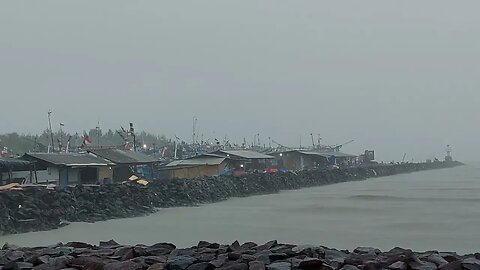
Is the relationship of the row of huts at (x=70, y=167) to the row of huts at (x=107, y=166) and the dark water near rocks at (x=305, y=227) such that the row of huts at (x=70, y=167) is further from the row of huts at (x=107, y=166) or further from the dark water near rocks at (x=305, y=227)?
the dark water near rocks at (x=305, y=227)

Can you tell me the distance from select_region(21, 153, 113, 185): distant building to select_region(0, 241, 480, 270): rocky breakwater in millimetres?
19595

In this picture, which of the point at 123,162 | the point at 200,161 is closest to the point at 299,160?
the point at 200,161

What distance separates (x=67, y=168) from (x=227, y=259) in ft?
72.5

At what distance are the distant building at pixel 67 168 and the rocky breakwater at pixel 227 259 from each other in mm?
19595

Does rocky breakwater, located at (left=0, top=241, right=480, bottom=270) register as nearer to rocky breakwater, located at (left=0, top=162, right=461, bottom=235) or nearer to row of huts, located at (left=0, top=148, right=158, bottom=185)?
rocky breakwater, located at (left=0, top=162, right=461, bottom=235)

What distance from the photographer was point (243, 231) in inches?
614

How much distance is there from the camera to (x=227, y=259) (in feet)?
21.6

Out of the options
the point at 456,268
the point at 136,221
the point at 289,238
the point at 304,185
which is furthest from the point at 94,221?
the point at 304,185

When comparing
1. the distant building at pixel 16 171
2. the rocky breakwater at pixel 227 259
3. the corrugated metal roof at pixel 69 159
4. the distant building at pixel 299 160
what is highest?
the distant building at pixel 299 160

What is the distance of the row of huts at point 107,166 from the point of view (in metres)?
26.1

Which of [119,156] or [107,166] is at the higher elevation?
[119,156]

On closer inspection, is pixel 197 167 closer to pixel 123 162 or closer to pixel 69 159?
pixel 123 162

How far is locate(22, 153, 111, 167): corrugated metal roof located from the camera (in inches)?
1042

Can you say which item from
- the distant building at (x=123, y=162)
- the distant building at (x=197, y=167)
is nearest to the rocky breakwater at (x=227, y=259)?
the distant building at (x=123, y=162)
